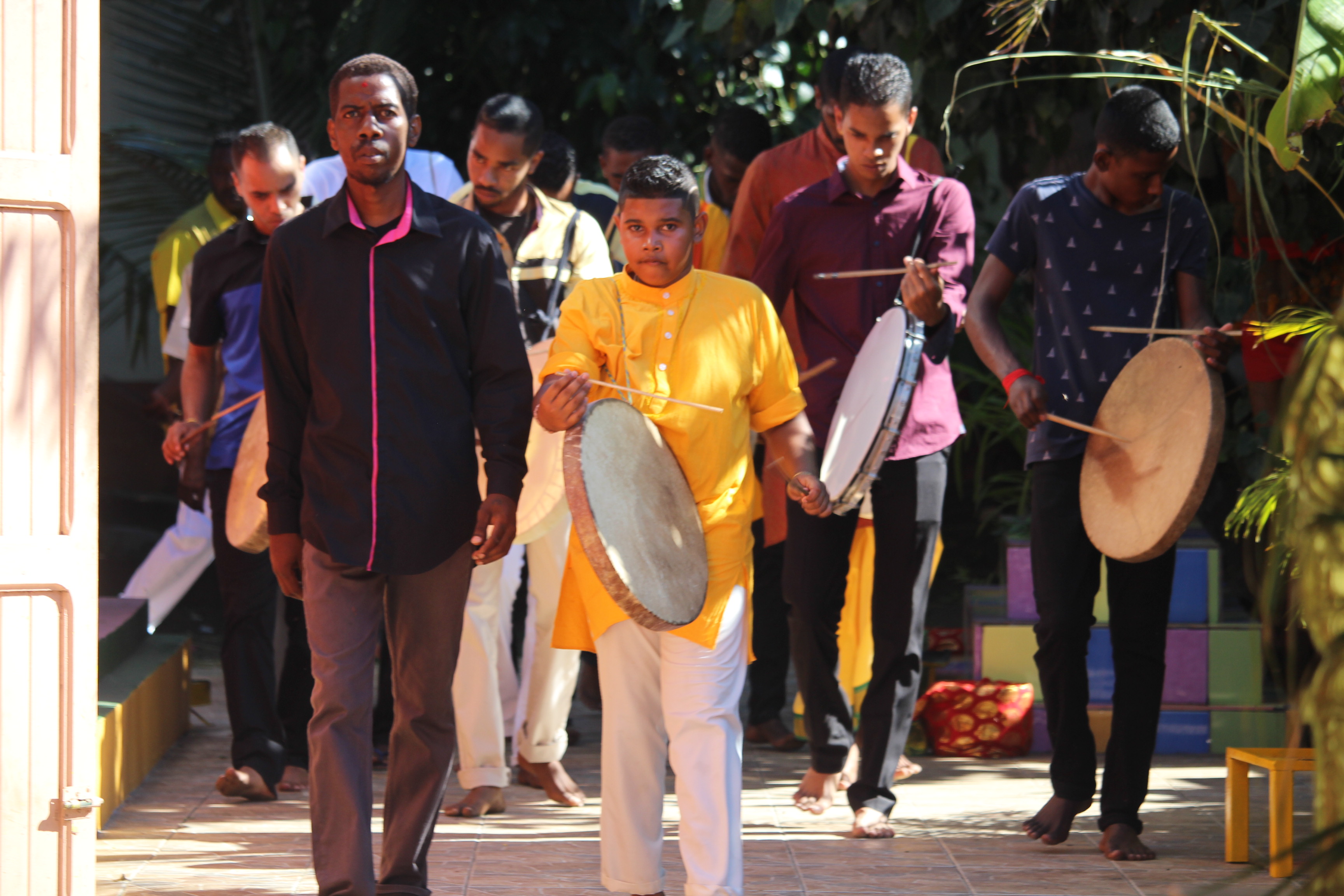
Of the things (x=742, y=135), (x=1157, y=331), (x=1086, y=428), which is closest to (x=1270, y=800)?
(x=1086, y=428)

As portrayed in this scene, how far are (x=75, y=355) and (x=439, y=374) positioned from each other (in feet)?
2.47

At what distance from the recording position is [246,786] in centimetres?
507

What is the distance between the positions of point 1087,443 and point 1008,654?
5.88 ft

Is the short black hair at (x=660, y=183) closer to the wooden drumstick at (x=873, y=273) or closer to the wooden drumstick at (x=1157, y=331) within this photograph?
the wooden drumstick at (x=873, y=273)

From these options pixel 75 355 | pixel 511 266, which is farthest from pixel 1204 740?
pixel 75 355

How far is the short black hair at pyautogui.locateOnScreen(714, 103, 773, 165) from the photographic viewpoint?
6.54 metres

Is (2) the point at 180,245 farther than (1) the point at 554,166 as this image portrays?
No

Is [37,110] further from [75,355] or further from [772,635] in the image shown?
[772,635]

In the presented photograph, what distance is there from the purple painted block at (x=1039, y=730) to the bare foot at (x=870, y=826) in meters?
1.44

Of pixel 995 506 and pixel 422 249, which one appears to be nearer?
pixel 422 249

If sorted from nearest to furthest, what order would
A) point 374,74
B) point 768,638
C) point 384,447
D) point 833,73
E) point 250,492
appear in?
1. point 384,447
2. point 374,74
3. point 250,492
4. point 833,73
5. point 768,638

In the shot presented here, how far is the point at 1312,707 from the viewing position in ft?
4.71

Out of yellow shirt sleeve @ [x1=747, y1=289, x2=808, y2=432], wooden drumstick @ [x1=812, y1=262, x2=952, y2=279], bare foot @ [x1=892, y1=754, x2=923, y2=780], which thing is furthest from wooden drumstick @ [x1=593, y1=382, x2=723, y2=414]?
bare foot @ [x1=892, y1=754, x2=923, y2=780]

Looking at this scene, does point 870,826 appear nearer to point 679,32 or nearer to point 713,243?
point 713,243
